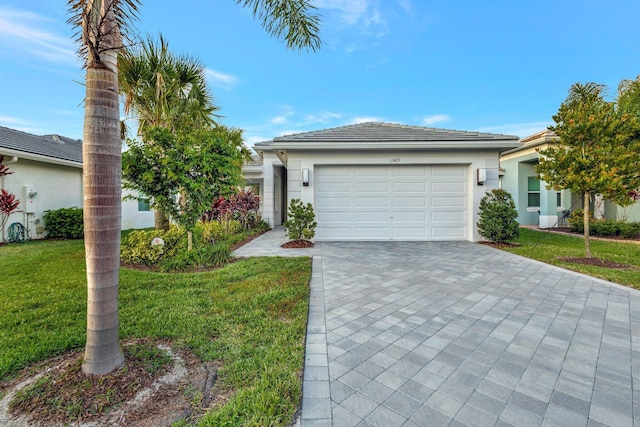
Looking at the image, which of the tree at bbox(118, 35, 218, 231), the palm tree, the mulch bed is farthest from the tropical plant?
the mulch bed

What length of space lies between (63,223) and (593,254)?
16.6 meters

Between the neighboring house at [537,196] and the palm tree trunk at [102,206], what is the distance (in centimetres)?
1364

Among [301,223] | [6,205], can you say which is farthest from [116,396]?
[6,205]

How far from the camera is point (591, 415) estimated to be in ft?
5.96

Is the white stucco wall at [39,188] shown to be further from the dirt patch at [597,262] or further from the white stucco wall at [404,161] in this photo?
the dirt patch at [597,262]

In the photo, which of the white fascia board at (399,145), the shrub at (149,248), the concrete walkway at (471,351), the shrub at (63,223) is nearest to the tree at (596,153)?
the white fascia board at (399,145)

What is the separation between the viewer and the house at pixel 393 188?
28.9 feet

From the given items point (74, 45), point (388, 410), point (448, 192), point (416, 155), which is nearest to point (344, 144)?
point (416, 155)

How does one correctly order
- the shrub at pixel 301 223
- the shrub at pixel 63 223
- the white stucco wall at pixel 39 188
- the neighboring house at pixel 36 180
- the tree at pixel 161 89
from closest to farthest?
the tree at pixel 161 89 < the shrub at pixel 301 223 < the neighboring house at pixel 36 180 < the white stucco wall at pixel 39 188 < the shrub at pixel 63 223

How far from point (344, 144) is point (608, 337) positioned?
686cm

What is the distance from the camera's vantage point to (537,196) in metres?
14.2

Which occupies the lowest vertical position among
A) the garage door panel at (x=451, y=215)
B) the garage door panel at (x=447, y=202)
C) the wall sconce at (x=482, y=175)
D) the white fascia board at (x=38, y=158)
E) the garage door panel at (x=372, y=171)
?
the garage door panel at (x=451, y=215)

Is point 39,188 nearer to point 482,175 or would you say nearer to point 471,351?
point 471,351

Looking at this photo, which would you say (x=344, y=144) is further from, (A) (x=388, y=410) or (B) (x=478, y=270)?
(A) (x=388, y=410)
